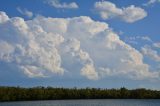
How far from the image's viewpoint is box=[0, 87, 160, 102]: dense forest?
171 metres

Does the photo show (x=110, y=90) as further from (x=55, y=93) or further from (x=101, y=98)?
(x=55, y=93)

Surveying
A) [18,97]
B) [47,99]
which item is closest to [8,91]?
[18,97]

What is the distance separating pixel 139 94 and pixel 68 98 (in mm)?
32043

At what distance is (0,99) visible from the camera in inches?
6457

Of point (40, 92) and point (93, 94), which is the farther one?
point (93, 94)

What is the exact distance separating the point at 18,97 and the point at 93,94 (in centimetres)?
3189

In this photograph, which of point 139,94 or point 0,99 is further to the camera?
point 139,94

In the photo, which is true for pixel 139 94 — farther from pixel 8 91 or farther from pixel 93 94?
pixel 8 91

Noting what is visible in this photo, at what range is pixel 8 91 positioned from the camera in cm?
16938

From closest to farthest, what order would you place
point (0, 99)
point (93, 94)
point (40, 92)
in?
point (0, 99) < point (40, 92) < point (93, 94)

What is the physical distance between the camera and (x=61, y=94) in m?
183

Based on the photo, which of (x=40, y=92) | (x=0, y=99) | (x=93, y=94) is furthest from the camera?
(x=93, y=94)

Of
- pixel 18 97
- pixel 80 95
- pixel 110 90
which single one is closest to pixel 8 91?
pixel 18 97

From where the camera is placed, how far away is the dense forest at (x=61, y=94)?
170750 millimetres
